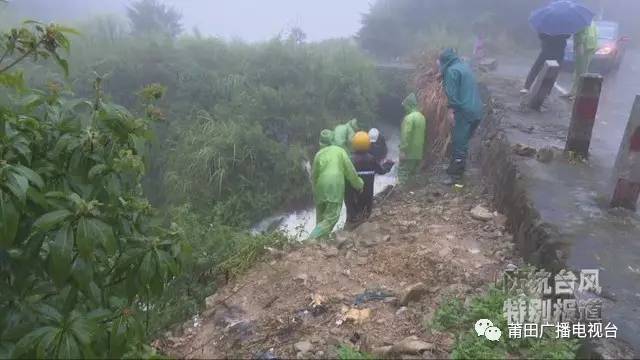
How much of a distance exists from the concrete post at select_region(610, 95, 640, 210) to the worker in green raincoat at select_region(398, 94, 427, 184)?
327 cm

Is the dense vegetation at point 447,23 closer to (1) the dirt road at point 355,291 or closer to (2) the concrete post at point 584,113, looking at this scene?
(2) the concrete post at point 584,113

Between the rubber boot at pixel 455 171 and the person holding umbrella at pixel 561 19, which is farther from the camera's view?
the person holding umbrella at pixel 561 19

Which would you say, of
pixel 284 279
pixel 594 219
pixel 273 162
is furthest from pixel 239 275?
pixel 273 162

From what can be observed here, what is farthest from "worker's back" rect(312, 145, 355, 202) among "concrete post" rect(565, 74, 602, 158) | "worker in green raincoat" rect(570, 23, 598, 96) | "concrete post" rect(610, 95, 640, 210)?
"worker in green raincoat" rect(570, 23, 598, 96)

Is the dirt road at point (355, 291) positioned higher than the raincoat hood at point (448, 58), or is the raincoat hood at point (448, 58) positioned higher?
the raincoat hood at point (448, 58)

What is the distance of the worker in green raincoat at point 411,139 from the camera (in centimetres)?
743

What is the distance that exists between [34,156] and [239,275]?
2.78 meters

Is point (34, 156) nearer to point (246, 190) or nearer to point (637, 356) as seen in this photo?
point (637, 356)

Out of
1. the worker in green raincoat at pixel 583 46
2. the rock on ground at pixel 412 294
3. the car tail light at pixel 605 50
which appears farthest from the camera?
the car tail light at pixel 605 50

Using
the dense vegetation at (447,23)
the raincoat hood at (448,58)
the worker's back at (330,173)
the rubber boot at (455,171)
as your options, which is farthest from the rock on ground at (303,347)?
the dense vegetation at (447,23)

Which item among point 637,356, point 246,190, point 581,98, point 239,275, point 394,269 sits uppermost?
point 581,98

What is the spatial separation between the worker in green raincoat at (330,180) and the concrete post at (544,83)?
349 centimetres

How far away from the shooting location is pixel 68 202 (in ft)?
6.40

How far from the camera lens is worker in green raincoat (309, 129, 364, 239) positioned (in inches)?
221
